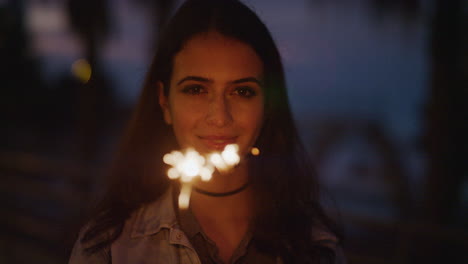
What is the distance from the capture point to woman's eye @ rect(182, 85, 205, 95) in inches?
78.1

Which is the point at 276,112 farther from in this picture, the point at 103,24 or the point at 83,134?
the point at 83,134

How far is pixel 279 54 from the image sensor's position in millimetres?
2213

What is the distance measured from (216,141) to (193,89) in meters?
0.29

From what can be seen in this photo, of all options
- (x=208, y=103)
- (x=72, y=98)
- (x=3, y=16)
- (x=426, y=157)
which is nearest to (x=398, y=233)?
(x=426, y=157)

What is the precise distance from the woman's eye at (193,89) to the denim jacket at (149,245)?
1.95ft

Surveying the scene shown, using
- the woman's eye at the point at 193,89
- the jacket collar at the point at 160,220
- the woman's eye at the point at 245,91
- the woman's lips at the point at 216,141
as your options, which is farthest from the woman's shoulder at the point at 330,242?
the woman's eye at the point at 193,89

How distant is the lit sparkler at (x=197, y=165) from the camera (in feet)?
6.54

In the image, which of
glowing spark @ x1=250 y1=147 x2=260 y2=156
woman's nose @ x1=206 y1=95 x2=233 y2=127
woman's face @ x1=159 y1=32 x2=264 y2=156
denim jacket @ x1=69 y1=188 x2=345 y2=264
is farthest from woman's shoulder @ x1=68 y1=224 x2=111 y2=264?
glowing spark @ x1=250 y1=147 x2=260 y2=156

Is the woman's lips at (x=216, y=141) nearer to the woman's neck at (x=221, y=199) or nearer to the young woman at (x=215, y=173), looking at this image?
the young woman at (x=215, y=173)

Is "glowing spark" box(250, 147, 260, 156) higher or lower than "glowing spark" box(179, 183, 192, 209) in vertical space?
higher

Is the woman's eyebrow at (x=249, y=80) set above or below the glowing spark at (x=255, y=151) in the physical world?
above

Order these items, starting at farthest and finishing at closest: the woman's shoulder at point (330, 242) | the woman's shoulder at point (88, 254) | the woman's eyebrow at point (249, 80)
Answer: the woman's shoulder at point (330, 242)
the woman's eyebrow at point (249, 80)
the woman's shoulder at point (88, 254)

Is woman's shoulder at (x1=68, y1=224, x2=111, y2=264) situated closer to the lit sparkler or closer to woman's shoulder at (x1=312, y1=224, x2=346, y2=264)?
the lit sparkler

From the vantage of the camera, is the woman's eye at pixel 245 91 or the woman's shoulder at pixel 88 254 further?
the woman's eye at pixel 245 91
